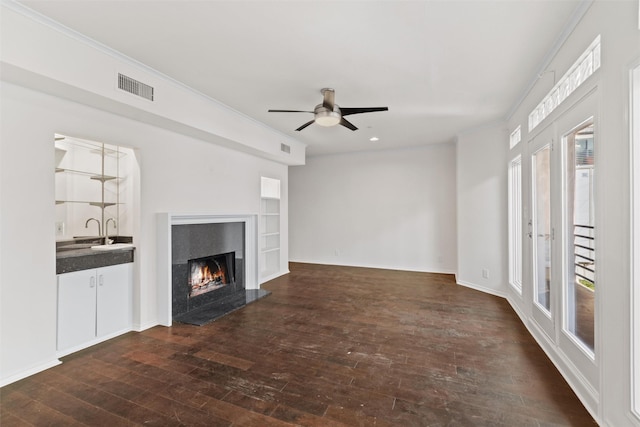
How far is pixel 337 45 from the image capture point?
2.56 meters

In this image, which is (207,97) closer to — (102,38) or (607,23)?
(102,38)

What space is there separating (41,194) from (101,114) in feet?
3.32

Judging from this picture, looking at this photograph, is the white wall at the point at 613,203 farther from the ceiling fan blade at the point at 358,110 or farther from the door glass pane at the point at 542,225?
the ceiling fan blade at the point at 358,110

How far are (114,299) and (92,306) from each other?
0.77ft

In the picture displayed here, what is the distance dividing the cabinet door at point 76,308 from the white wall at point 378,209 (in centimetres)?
524

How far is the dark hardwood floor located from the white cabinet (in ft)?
0.57

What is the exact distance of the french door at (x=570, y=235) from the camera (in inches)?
81.6

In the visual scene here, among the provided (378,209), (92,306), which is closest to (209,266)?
(92,306)

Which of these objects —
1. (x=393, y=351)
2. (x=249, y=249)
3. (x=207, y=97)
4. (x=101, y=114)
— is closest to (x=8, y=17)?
(x=101, y=114)

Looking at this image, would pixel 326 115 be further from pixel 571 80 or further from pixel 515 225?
pixel 515 225

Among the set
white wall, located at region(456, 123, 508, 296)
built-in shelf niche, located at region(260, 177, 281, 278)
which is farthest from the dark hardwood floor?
built-in shelf niche, located at region(260, 177, 281, 278)

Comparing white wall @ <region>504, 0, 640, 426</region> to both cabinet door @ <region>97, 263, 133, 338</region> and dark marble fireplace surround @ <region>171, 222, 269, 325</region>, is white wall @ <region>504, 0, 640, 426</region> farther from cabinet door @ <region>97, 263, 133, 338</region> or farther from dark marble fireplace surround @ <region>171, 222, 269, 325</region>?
cabinet door @ <region>97, 263, 133, 338</region>

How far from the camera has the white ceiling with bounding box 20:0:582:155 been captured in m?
2.11

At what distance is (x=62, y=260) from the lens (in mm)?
Answer: 2736
